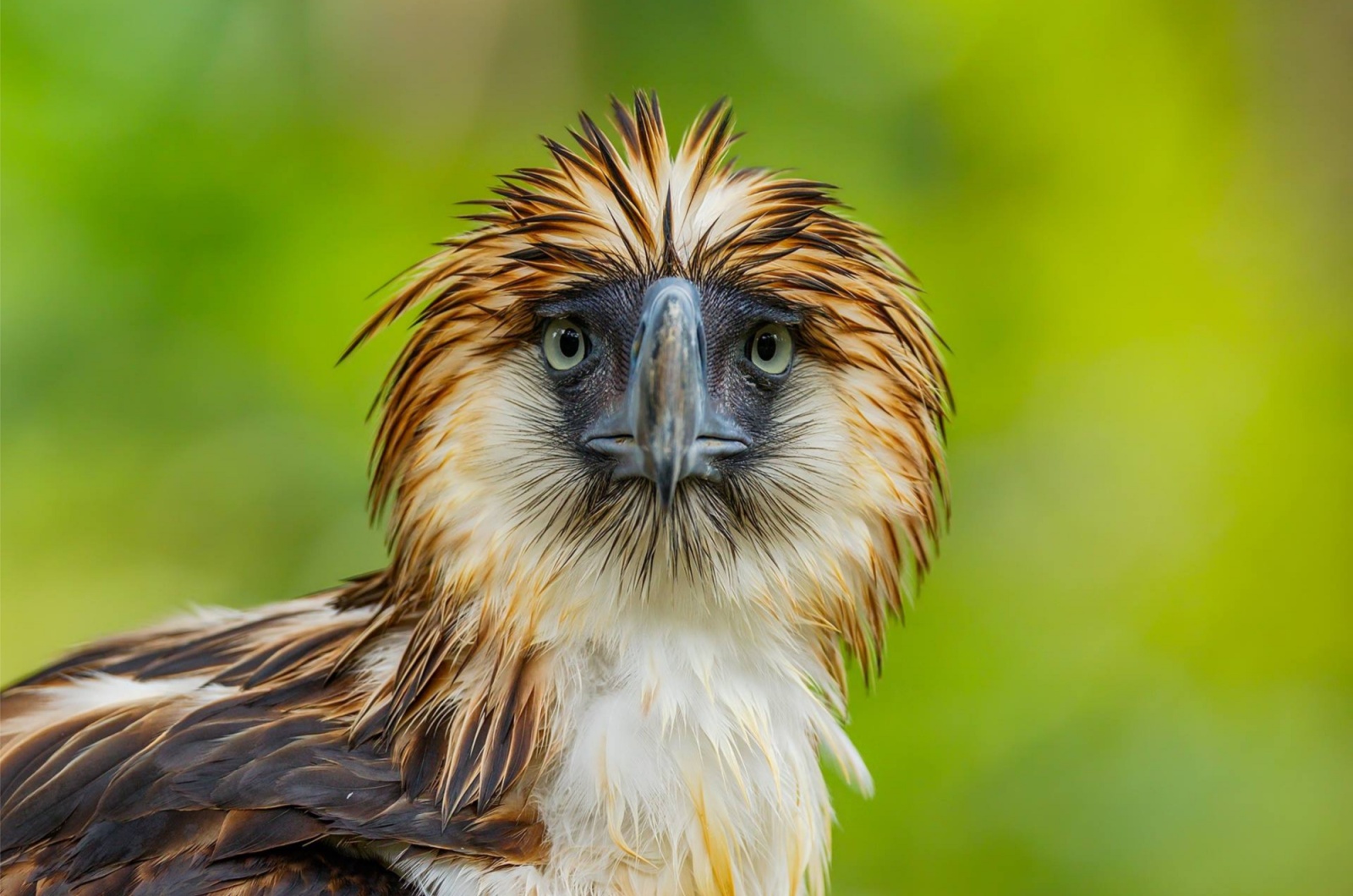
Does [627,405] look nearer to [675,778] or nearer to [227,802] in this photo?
[675,778]

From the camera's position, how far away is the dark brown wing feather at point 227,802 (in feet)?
5.67

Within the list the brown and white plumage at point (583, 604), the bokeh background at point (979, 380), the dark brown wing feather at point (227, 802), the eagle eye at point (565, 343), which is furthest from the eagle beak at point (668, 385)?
the bokeh background at point (979, 380)

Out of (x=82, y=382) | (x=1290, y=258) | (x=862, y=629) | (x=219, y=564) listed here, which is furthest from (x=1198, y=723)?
(x=82, y=382)

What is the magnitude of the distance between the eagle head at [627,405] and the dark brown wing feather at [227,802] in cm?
28

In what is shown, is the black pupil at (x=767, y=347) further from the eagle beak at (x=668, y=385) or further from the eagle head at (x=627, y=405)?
the eagle beak at (x=668, y=385)

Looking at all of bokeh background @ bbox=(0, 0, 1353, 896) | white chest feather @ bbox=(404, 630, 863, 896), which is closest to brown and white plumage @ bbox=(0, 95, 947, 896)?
white chest feather @ bbox=(404, 630, 863, 896)

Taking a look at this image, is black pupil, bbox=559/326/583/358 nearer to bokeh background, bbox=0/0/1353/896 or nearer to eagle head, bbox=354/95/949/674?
eagle head, bbox=354/95/949/674

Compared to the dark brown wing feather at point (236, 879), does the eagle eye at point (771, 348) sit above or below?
above

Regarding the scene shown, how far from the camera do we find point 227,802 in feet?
5.81

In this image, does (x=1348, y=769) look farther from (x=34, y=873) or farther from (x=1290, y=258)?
(x=34, y=873)

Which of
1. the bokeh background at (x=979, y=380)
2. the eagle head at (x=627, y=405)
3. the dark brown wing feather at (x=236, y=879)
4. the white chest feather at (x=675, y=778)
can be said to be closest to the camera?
the dark brown wing feather at (x=236, y=879)

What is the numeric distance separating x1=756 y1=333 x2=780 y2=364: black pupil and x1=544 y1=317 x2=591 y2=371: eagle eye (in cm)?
27

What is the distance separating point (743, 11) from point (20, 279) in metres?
2.53

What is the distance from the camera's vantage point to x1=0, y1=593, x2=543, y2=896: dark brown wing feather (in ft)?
5.67
